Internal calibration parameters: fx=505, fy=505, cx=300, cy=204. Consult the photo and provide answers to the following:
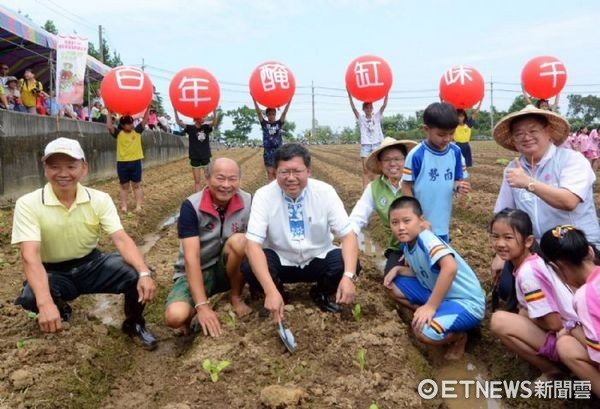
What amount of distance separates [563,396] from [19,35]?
11.9 m

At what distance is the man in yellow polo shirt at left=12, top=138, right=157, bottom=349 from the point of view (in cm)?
328

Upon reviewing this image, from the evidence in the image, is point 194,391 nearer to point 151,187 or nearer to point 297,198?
point 297,198

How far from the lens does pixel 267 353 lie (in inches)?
130

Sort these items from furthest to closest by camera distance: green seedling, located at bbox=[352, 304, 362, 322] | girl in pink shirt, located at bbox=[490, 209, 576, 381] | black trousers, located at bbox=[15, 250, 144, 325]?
green seedling, located at bbox=[352, 304, 362, 322], black trousers, located at bbox=[15, 250, 144, 325], girl in pink shirt, located at bbox=[490, 209, 576, 381]

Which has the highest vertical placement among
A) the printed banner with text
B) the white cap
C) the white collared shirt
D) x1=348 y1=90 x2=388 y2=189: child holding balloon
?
the printed banner with text

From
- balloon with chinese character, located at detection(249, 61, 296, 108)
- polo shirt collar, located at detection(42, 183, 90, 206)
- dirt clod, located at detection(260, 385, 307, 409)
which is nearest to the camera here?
dirt clod, located at detection(260, 385, 307, 409)

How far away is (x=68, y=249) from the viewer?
3.60 m

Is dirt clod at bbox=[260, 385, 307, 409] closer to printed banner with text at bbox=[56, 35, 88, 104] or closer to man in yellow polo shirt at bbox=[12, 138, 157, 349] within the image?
man in yellow polo shirt at bbox=[12, 138, 157, 349]

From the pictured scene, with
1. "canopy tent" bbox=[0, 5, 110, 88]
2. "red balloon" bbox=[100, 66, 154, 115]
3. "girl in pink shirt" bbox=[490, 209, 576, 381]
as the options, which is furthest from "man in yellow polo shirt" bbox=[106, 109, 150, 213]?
"girl in pink shirt" bbox=[490, 209, 576, 381]

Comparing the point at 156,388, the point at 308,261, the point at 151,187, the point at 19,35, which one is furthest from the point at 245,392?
the point at 19,35

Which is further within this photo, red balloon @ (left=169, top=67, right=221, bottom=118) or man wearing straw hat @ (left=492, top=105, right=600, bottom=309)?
red balloon @ (left=169, top=67, right=221, bottom=118)

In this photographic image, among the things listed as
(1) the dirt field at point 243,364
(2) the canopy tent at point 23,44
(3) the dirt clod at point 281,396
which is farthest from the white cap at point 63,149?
(2) the canopy tent at point 23,44

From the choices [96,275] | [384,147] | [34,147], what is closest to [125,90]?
[34,147]

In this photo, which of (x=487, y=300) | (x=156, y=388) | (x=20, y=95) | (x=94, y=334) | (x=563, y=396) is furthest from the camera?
(x=20, y=95)
